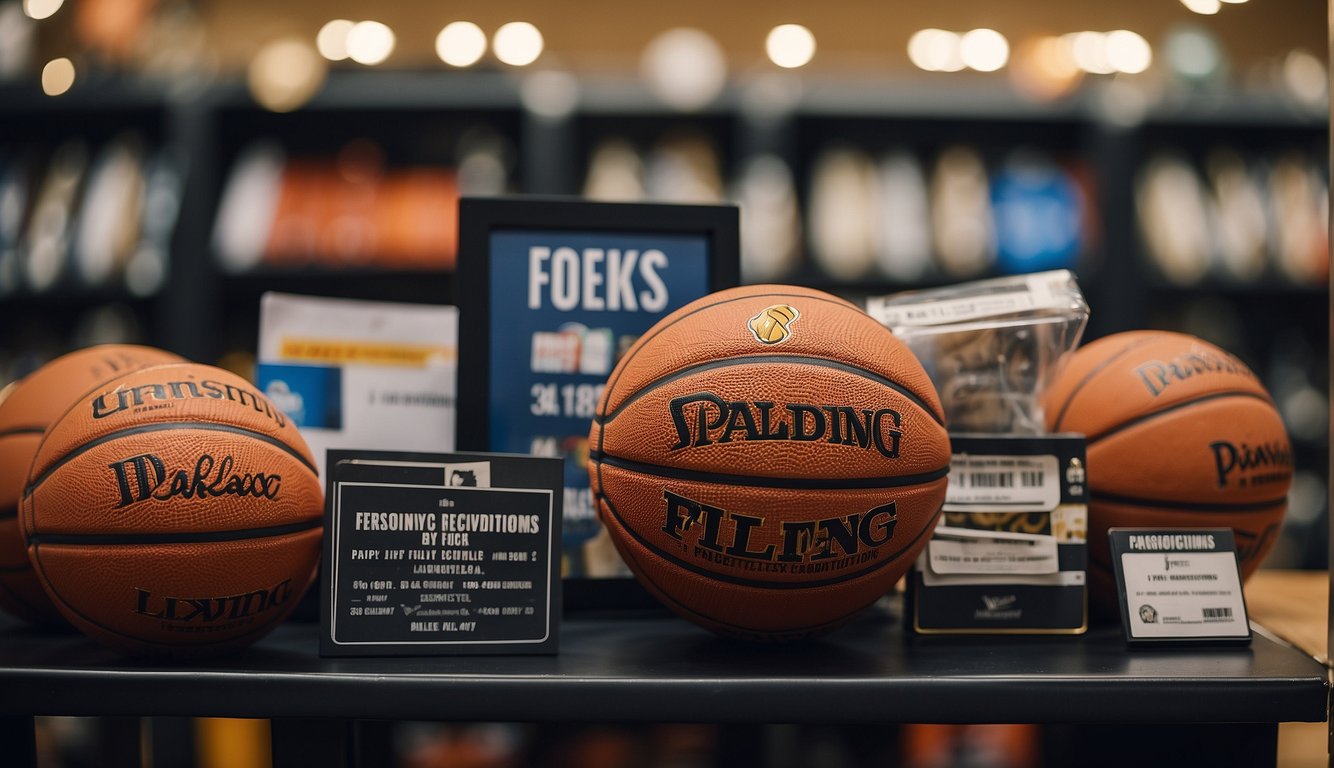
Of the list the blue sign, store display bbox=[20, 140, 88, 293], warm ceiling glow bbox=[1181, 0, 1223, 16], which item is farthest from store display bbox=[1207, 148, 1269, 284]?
store display bbox=[20, 140, 88, 293]

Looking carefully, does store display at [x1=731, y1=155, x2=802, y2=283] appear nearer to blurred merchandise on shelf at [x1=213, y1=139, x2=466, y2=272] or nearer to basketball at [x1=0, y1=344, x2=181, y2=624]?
blurred merchandise on shelf at [x1=213, y1=139, x2=466, y2=272]

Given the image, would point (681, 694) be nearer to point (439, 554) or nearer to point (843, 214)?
point (439, 554)

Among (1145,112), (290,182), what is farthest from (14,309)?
(1145,112)

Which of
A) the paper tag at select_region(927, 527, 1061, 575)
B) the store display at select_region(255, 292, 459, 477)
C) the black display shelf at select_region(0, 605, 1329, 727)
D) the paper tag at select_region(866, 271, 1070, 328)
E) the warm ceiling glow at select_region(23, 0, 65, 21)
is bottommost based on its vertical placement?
the black display shelf at select_region(0, 605, 1329, 727)

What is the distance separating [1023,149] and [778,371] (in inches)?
118

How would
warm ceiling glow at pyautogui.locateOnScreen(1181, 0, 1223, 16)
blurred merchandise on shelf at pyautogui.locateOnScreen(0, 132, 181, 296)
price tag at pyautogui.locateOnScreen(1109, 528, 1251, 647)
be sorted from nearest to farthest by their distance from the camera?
price tag at pyautogui.locateOnScreen(1109, 528, 1251, 647) → blurred merchandise on shelf at pyautogui.locateOnScreen(0, 132, 181, 296) → warm ceiling glow at pyautogui.locateOnScreen(1181, 0, 1223, 16)

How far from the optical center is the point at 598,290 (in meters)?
1.16

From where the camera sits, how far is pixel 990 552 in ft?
3.34

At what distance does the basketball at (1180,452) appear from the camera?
1052 millimetres

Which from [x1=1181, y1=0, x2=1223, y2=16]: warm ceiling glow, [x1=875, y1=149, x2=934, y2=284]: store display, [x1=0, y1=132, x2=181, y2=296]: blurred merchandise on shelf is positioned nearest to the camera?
[x1=0, y1=132, x2=181, y2=296]: blurred merchandise on shelf

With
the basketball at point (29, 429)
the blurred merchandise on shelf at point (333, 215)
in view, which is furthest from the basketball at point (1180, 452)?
the blurred merchandise on shelf at point (333, 215)

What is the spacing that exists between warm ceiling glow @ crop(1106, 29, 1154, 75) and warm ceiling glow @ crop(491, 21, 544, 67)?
2382 millimetres

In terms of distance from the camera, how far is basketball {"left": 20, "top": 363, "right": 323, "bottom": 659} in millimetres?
854

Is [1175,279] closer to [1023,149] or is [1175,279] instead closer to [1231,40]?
[1023,149]
